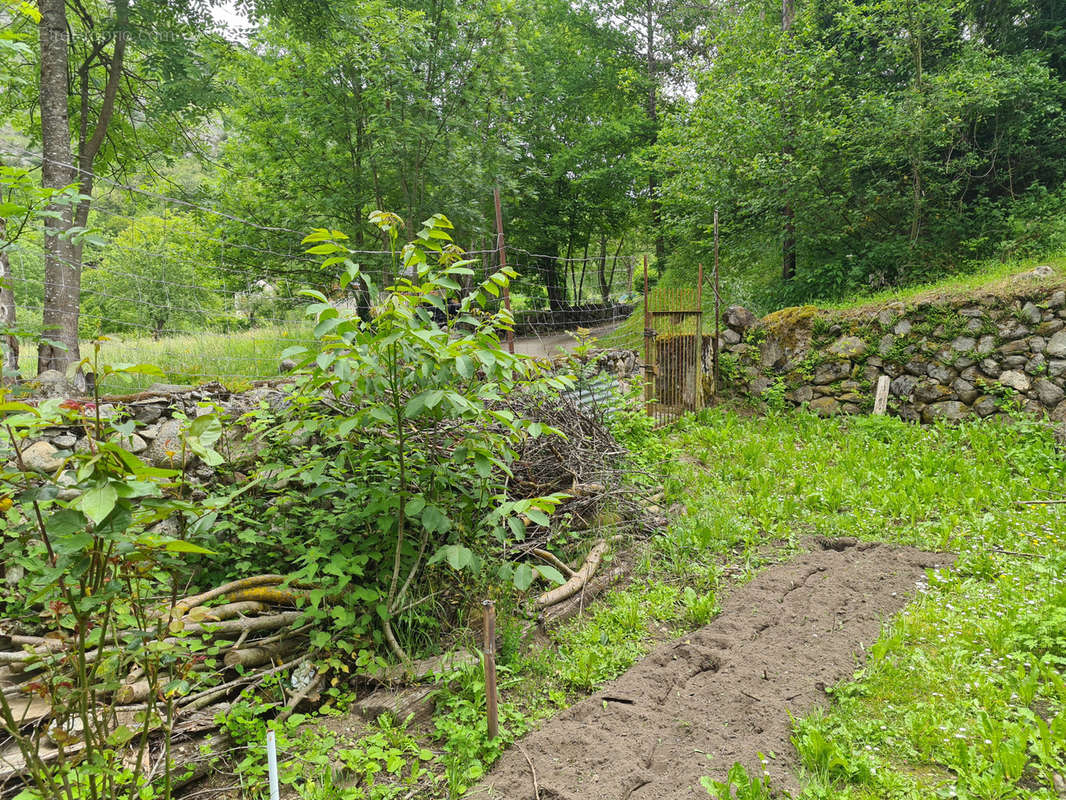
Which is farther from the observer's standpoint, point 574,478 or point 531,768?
point 574,478

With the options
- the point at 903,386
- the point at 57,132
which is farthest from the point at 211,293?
the point at 903,386

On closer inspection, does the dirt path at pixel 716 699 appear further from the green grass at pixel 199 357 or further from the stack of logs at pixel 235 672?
the green grass at pixel 199 357

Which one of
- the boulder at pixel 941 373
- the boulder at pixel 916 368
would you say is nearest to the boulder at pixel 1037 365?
the boulder at pixel 941 373

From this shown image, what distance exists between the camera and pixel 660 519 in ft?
13.9

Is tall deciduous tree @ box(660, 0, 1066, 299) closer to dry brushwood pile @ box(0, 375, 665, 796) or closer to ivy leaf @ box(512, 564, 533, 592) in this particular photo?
dry brushwood pile @ box(0, 375, 665, 796)

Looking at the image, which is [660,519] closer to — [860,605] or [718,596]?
[718,596]

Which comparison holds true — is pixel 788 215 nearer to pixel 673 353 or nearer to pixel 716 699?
pixel 673 353

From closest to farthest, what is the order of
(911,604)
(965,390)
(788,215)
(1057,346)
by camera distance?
1. (911,604)
2. (1057,346)
3. (965,390)
4. (788,215)

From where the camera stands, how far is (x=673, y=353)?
7.29m

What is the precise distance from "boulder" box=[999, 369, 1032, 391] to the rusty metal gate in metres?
3.39

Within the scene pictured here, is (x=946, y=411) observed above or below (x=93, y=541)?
below

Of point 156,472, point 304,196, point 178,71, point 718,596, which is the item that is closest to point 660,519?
point 718,596

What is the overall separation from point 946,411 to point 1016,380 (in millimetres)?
733

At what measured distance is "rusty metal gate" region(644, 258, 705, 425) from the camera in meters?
7.16
